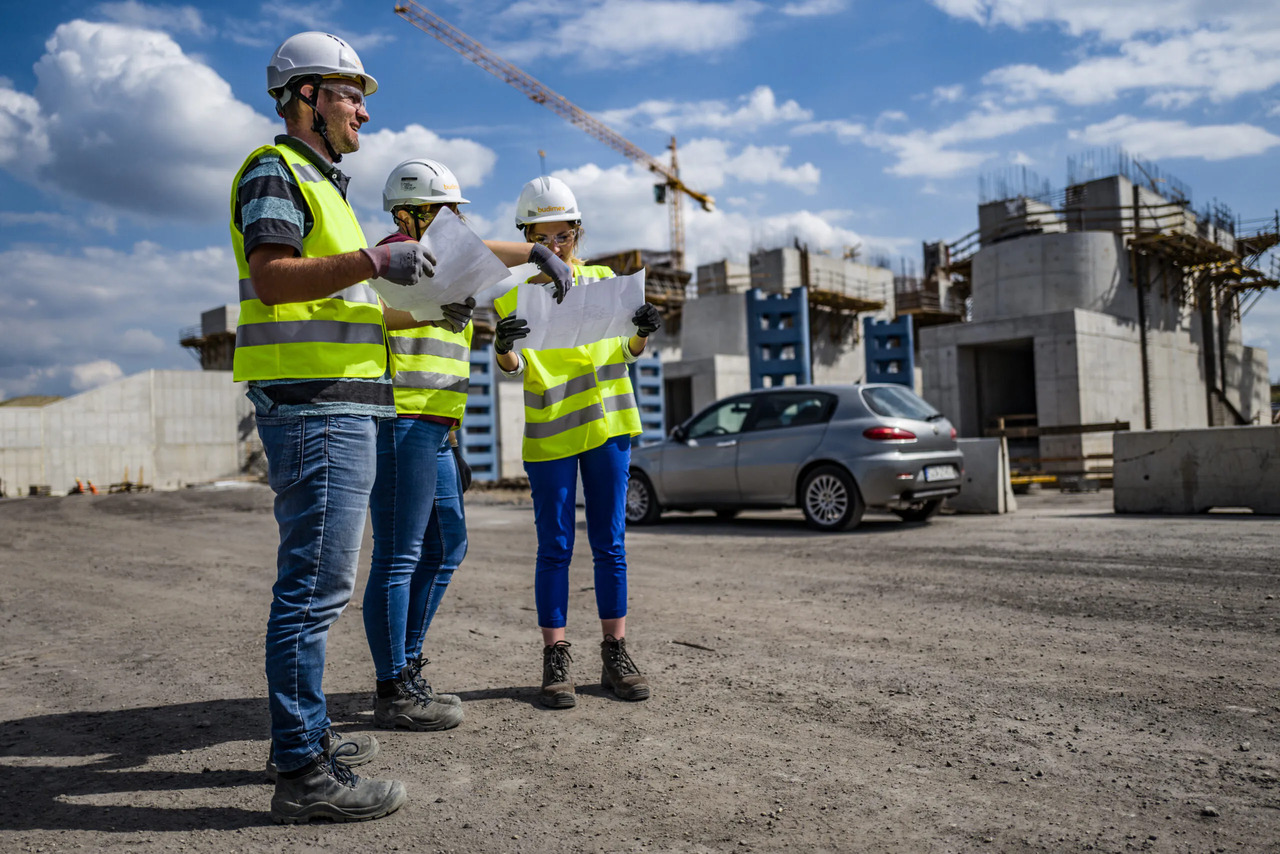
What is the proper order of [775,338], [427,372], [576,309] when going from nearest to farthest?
[427,372]
[576,309]
[775,338]

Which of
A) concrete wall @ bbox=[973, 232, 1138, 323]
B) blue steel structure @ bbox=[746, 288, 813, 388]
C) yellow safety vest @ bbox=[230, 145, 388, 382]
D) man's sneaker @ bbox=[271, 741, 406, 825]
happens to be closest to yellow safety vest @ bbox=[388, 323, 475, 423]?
yellow safety vest @ bbox=[230, 145, 388, 382]

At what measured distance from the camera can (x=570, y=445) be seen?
3637 mm

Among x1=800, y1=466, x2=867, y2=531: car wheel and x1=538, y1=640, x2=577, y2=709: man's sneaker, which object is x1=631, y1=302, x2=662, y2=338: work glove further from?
x1=800, y1=466, x2=867, y2=531: car wheel

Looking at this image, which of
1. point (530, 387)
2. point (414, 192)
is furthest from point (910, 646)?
point (414, 192)

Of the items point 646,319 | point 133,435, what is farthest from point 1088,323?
point 133,435

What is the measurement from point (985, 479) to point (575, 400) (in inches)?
348

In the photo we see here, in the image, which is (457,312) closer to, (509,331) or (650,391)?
(509,331)

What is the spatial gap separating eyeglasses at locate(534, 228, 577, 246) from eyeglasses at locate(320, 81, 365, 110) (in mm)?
1045

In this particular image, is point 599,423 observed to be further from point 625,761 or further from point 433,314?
point 625,761

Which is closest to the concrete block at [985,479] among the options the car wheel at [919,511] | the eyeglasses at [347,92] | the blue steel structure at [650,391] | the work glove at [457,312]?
the car wheel at [919,511]

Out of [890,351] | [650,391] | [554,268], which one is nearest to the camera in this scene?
[554,268]

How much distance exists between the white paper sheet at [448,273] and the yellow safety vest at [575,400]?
903mm

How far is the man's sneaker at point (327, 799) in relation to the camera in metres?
2.43

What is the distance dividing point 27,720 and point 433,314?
230cm
